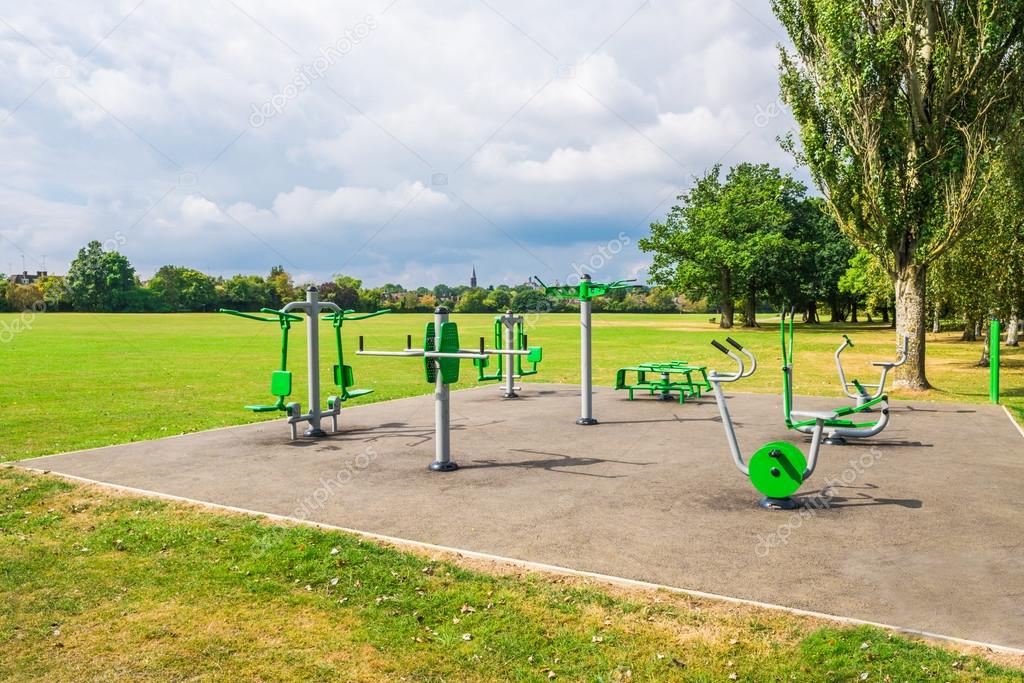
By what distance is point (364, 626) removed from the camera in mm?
4441

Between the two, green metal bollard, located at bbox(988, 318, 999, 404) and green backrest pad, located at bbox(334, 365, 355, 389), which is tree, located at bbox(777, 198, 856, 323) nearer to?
green metal bollard, located at bbox(988, 318, 999, 404)

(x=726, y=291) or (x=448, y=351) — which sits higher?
(x=726, y=291)

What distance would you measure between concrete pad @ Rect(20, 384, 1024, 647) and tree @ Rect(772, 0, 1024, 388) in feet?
19.9

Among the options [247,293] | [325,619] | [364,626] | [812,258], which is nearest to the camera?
[364,626]

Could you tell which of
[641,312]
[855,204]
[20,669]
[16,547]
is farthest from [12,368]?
[641,312]

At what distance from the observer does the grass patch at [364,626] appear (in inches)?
153

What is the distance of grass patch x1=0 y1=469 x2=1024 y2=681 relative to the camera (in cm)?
390

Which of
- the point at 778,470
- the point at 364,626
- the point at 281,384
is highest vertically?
the point at 281,384

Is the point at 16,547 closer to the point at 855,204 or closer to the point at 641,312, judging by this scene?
the point at 855,204

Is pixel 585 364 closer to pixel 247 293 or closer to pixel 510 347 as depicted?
pixel 510 347

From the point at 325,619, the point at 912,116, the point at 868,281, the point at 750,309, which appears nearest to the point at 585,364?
the point at 325,619

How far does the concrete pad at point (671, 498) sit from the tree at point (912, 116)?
6063mm

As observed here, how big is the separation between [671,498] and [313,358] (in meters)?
5.94

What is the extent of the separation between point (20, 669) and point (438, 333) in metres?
5.11
